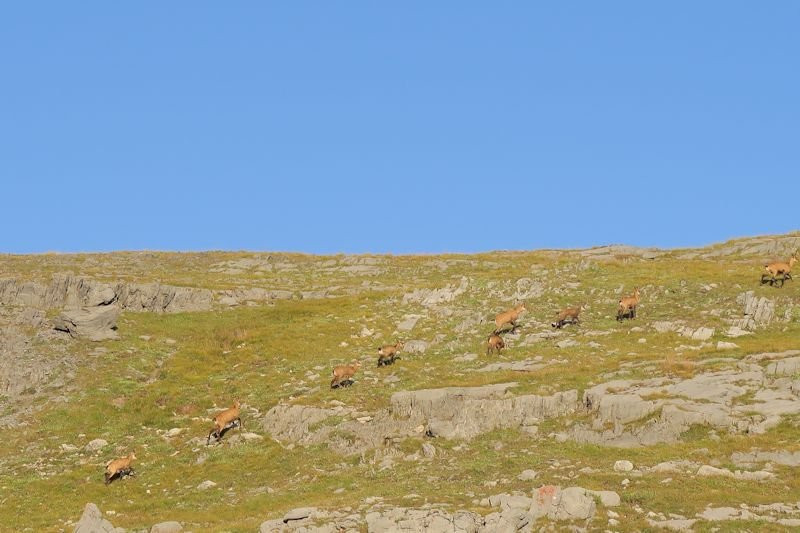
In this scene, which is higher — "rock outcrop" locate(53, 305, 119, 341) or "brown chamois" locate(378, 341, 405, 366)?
"rock outcrop" locate(53, 305, 119, 341)

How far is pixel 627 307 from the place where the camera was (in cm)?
4897

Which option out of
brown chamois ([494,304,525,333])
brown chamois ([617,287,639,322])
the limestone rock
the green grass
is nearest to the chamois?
the green grass

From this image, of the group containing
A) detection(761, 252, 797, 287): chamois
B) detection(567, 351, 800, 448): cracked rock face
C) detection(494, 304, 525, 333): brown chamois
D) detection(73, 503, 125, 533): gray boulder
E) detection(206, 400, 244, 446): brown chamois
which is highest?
detection(761, 252, 797, 287): chamois

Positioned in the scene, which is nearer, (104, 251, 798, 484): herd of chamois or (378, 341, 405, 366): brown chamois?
(104, 251, 798, 484): herd of chamois

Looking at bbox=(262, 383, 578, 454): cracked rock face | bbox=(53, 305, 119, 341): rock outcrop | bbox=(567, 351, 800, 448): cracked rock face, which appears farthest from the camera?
bbox=(53, 305, 119, 341): rock outcrop

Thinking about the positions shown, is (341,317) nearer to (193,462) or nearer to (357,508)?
(193,462)

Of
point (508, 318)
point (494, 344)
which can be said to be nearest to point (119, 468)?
point (494, 344)

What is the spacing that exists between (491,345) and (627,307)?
348 inches

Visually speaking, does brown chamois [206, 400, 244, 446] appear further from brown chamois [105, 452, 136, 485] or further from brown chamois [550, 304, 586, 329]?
brown chamois [550, 304, 586, 329]

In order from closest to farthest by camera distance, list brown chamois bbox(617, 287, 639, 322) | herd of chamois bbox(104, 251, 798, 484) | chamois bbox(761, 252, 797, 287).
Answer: herd of chamois bbox(104, 251, 798, 484) < brown chamois bbox(617, 287, 639, 322) < chamois bbox(761, 252, 797, 287)

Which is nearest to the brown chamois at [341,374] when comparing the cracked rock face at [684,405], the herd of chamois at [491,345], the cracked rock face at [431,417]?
the herd of chamois at [491,345]

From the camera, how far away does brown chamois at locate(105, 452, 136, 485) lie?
35219 millimetres

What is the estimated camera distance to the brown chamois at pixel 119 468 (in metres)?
35.2

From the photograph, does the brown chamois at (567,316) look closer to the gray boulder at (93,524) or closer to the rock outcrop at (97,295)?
the rock outcrop at (97,295)
